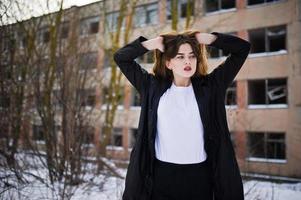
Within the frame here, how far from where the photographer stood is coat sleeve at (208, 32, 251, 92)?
2.21m

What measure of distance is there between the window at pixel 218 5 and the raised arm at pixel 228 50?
60.0 ft

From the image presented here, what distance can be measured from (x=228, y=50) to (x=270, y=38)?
17.2 meters

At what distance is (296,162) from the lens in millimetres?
16031

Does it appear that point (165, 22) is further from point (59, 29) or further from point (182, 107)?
point (182, 107)

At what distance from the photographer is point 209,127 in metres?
2.05

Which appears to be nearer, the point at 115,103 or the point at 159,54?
the point at 159,54

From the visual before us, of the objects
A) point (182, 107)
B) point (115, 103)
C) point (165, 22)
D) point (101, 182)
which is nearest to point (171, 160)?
point (182, 107)

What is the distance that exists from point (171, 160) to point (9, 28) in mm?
5281

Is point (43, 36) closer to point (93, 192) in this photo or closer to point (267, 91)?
point (93, 192)

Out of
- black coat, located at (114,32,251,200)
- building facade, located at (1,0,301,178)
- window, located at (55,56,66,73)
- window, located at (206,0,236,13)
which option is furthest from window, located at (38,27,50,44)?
window, located at (206,0,236,13)

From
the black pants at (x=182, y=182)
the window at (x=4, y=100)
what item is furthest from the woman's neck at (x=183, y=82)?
the window at (x=4, y=100)

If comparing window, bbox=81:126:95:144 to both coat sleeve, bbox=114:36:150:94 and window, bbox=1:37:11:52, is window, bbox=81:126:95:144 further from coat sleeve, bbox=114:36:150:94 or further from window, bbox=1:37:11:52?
coat sleeve, bbox=114:36:150:94

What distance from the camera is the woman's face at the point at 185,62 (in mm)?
2154

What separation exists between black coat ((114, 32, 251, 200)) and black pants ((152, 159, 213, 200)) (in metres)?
0.06
